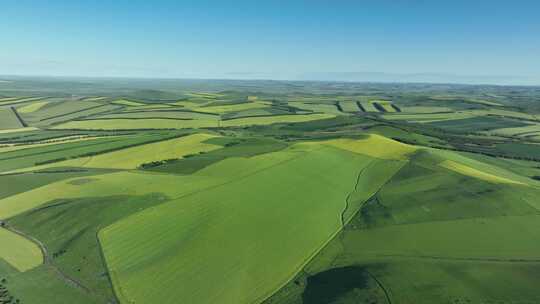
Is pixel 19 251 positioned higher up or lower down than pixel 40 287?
higher up

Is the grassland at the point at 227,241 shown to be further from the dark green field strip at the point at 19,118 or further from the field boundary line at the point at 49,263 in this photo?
the dark green field strip at the point at 19,118

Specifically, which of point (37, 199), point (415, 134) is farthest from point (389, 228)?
point (415, 134)

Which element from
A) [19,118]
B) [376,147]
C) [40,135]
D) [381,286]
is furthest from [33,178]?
[19,118]

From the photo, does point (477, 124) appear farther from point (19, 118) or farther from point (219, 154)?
point (19, 118)

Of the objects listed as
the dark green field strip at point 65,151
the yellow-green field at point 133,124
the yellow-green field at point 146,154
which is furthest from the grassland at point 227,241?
the yellow-green field at point 133,124

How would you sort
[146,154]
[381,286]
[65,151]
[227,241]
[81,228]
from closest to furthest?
[381,286], [227,241], [81,228], [146,154], [65,151]

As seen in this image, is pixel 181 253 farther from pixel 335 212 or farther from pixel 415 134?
pixel 415 134
